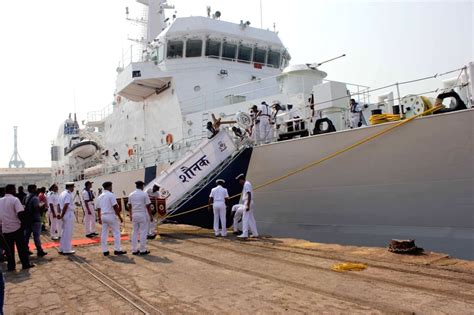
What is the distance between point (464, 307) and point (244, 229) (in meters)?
4.90

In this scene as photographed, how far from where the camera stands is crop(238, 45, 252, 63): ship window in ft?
46.4

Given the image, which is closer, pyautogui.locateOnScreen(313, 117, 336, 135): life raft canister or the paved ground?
the paved ground

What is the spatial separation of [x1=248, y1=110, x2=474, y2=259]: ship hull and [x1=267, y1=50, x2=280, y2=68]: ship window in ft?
22.4

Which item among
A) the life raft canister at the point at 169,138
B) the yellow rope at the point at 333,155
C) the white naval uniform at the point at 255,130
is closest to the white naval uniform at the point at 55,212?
the yellow rope at the point at 333,155

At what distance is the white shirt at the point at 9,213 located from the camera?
586cm

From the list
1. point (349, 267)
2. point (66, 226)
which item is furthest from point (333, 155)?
point (66, 226)

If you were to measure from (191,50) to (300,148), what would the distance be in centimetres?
694

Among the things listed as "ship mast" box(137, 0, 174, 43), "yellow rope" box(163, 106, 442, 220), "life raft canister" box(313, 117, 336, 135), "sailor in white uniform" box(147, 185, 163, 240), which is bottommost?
"sailor in white uniform" box(147, 185, 163, 240)

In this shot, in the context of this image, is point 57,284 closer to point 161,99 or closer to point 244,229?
point 244,229

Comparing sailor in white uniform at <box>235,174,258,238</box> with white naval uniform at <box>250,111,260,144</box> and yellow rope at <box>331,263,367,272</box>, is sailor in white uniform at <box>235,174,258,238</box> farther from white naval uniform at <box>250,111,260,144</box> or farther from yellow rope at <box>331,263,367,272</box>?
yellow rope at <box>331,263,367,272</box>

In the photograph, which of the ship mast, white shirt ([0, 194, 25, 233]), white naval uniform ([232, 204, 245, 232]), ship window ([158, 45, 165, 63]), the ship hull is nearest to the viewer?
white shirt ([0, 194, 25, 233])

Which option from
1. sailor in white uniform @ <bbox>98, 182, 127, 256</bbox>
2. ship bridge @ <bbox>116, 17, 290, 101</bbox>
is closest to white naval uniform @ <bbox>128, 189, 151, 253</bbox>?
sailor in white uniform @ <bbox>98, 182, 127, 256</bbox>

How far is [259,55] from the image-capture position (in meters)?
14.5

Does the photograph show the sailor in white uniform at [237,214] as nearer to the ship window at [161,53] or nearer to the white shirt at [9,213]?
the white shirt at [9,213]
